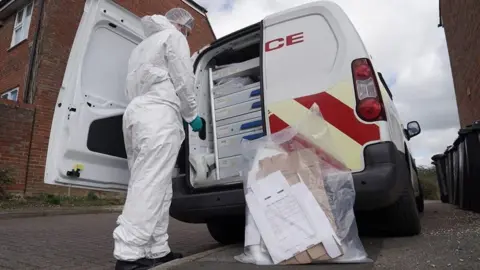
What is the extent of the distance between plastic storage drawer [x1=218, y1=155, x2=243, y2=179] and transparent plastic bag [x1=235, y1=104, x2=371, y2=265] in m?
0.63

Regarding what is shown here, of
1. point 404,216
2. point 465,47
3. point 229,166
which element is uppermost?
point 465,47

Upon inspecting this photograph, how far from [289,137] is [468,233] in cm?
181

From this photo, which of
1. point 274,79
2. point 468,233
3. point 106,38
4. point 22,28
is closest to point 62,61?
point 22,28

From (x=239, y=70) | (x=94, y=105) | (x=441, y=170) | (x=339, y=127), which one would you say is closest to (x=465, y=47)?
(x=441, y=170)

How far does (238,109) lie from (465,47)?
8.79 m

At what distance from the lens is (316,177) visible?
2.48 m

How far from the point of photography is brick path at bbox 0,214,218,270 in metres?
3.24

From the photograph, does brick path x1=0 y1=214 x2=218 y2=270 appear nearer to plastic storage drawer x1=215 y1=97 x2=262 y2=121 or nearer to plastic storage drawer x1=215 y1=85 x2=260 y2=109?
plastic storage drawer x1=215 y1=97 x2=262 y2=121

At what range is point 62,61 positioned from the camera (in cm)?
1195

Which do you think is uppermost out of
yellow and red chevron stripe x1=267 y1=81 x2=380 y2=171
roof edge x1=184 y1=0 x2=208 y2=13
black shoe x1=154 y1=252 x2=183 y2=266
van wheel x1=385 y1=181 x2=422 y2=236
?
roof edge x1=184 y1=0 x2=208 y2=13

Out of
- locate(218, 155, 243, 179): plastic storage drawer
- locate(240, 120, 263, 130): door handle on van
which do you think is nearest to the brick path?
locate(218, 155, 243, 179): plastic storage drawer

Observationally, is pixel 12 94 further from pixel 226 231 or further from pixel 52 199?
pixel 226 231

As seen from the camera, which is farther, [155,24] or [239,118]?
[239,118]


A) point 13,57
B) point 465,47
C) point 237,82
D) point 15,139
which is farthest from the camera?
point 13,57
